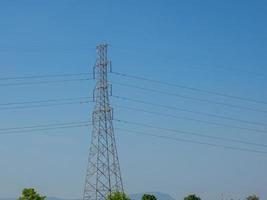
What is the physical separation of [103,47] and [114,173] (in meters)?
18.1

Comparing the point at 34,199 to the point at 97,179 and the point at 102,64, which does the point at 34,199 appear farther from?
the point at 102,64

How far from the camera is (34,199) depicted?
75.7 meters

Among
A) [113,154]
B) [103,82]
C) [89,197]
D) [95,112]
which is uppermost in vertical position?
[103,82]

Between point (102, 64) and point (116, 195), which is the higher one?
point (102, 64)

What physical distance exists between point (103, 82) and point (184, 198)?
84.0 metres

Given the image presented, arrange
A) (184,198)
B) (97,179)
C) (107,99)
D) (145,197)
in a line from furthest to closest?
(184,198) → (145,197) → (107,99) → (97,179)

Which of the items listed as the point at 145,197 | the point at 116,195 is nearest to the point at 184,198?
the point at 145,197

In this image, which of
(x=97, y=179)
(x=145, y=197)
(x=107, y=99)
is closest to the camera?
(x=97, y=179)

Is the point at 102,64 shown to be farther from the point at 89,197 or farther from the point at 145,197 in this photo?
the point at 145,197

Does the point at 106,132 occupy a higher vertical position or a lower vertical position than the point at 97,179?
higher

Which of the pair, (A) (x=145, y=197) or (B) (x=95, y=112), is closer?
(B) (x=95, y=112)

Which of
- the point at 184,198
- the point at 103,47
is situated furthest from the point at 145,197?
the point at 103,47

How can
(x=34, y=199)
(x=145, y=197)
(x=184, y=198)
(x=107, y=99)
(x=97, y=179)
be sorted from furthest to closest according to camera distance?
(x=184, y=198) → (x=145, y=197) → (x=34, y=199) → (x=107, y=99) → (x=97, y=179)

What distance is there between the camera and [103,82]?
70.5 metres
